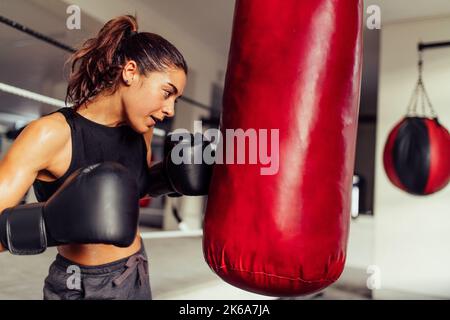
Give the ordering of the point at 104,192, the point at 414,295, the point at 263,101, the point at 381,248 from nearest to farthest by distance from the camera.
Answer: the point at 104,192 < the point at 263,101 < the point at 414,295 < the point at 381,248

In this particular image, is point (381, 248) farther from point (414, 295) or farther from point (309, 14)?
point (309, 14)

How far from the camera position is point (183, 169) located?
2.77 feet

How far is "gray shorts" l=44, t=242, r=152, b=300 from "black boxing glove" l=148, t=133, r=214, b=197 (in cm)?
17

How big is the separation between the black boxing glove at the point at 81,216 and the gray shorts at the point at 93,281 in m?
0.29

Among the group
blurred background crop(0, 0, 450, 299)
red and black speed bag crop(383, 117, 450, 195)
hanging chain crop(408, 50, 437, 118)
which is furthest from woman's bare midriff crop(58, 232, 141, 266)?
hanging chain crop(408, 50, 437, 118)

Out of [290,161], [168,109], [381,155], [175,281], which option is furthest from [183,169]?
[381,155]

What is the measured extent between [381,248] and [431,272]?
357mm

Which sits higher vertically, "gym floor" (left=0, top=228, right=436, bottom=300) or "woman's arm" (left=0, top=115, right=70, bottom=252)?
"woman's arm" (left=0, top=115, right=70, bottom=252)

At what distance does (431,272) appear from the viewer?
3.01 meters

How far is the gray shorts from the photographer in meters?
0.87

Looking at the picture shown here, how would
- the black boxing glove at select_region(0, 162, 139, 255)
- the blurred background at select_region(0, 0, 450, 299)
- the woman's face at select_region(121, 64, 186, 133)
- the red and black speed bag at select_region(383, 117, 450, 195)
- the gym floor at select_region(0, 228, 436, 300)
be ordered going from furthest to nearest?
1. the blurred background at select_region(0, 0, 450, 299)
2. the red and black speed bag at select_region(383, 117, 450, 195)
3. the gym floor at select_region(0, 228, 436, 300)
4. the woman's face at select_region(121, 64, 186, 133)
5. the black boxing glove at select_region(0, 162, 139, 255)

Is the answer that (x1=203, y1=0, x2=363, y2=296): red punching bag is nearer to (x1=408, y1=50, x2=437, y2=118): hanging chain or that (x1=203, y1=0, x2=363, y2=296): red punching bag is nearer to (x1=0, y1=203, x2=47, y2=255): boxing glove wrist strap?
(x1=0, y1=203, x2=47, y2=255): boxing glove wrist strap

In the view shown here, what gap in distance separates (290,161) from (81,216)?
319mm
